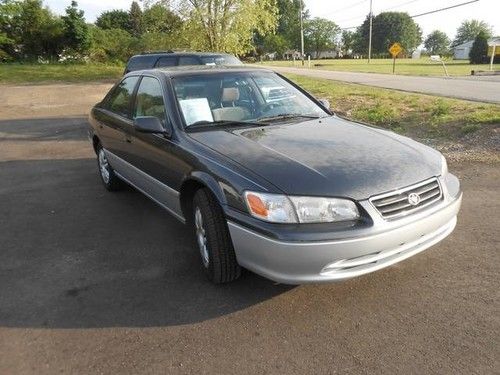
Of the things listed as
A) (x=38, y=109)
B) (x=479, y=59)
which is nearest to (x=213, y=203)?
(x=38, y=109)

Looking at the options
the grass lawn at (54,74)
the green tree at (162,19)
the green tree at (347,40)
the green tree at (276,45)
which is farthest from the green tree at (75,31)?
Answer: the green tree at (347,40)

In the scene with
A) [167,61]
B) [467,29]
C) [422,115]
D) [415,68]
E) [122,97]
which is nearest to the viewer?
[122,97]

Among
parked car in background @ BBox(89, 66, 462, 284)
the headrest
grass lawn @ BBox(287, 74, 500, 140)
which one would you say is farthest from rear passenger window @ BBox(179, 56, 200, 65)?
the headrest

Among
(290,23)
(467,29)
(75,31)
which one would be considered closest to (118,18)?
(290,23)

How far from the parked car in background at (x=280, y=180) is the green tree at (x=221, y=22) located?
22.0 m

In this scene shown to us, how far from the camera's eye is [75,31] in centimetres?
3284

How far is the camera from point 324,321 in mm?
2865

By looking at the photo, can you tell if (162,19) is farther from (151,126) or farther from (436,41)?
(436,41)

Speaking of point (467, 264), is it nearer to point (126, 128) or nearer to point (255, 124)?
point (255, 124)

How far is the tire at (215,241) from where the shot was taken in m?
3.06

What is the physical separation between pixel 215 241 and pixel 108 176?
3051mm

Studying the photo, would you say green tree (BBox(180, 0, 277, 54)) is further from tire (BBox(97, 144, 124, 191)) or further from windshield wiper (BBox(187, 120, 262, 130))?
windshield wiper (BBox(187, 120, 262, 130))

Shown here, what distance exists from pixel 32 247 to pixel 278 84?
9.48ft

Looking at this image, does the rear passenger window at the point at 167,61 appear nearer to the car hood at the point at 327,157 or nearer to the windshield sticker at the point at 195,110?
the windshield sticker at the point at 195,110
